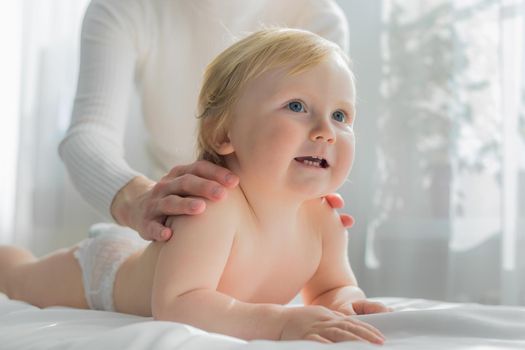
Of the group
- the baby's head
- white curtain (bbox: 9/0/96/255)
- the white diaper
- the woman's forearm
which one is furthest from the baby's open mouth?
white curtain (bbox: 9/0/96/255)

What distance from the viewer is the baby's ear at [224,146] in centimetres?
100

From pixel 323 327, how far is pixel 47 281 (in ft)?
2.08

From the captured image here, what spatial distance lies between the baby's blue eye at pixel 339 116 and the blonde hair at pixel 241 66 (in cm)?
8

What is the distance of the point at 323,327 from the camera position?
76 cm

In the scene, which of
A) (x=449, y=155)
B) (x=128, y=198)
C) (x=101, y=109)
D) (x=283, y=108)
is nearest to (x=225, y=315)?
(x=283, y=108)

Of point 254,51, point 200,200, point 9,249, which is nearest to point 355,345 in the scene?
point 200,200

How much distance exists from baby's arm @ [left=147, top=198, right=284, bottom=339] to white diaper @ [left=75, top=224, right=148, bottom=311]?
0.82 feet

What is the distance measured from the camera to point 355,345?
71 centimetres

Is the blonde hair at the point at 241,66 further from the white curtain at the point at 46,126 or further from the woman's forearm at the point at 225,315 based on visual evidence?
the white curtain at the point at 46,126

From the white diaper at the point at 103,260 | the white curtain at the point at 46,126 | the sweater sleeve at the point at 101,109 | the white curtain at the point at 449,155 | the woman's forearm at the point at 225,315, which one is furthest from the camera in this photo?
the white curtain at the point at 46,126

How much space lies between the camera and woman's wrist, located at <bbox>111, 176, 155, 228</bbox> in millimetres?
1161

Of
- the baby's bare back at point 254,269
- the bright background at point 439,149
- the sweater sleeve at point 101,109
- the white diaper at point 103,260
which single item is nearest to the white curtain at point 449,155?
the bright background at point 439,149

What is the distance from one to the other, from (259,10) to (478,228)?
0.99 metres

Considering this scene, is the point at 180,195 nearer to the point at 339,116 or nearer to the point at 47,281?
the point at 339,116
